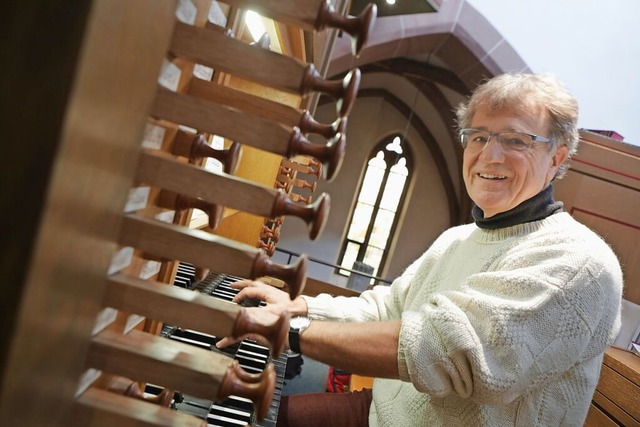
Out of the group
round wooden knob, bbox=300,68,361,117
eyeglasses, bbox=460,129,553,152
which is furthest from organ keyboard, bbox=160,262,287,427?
eyeglasses, bbox=460,129,553,152

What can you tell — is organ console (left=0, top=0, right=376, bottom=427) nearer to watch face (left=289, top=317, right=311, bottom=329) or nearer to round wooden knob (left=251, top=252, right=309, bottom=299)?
round wooden knob (left=251, top=252, right=309, bottom=299)

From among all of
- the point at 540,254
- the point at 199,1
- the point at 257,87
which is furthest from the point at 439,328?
the point at 257,87

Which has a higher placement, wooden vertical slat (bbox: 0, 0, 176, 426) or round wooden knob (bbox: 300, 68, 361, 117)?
round wooden knob (bbox: 300, 68, 361, 117)

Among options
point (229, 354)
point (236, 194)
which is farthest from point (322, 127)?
point (229, 354)

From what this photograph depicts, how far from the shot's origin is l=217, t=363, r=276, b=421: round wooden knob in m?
0.65

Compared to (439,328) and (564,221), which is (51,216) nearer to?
(439,328)

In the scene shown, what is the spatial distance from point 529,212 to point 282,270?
139cm

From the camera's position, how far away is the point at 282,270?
2.25 feet

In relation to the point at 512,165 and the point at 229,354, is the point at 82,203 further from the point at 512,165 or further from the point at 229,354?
the point at 512,165

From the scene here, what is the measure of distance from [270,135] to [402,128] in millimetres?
13039

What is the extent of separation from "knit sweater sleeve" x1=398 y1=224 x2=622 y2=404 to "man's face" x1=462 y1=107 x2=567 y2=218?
45 cm

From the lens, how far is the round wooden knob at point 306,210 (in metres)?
0.67

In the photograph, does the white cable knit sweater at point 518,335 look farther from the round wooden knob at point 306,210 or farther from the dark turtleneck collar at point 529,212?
the round wooden knob at point 306,210

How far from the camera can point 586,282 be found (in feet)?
4.83
